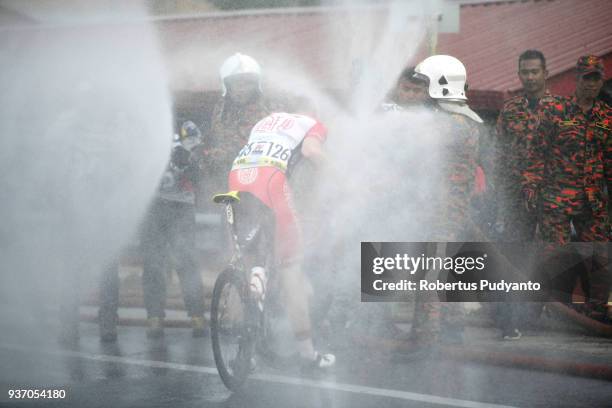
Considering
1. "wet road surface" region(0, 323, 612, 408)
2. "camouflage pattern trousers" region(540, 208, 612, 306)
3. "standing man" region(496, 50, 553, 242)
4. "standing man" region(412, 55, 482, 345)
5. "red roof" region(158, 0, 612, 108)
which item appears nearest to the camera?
"wet road surface" region(0, 323, 612, 408)

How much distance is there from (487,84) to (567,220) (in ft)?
18.1

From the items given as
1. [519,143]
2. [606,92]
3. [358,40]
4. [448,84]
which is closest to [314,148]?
[448,84]

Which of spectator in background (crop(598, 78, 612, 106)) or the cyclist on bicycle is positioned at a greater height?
spectator in background (crop(598, 78, 612, 106))

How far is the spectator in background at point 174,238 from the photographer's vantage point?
827 cm

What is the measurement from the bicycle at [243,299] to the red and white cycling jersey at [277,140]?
22cm

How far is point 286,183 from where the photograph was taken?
6176mm

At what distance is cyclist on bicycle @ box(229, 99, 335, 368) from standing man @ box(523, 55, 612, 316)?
207cm

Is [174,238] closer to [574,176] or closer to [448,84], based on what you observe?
[448,84]

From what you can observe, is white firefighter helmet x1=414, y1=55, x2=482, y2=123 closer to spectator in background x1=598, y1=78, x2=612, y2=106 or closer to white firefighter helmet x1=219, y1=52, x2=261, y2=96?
white firefighter helmet x1=219, y1=52, x2=261, y2=96

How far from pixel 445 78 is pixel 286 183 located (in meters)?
1.41

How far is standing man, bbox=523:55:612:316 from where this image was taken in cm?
762

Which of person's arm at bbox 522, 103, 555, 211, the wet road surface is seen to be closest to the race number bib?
the wet road surface

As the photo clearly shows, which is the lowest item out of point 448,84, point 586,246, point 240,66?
point 586,246

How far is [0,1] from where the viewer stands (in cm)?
1014
